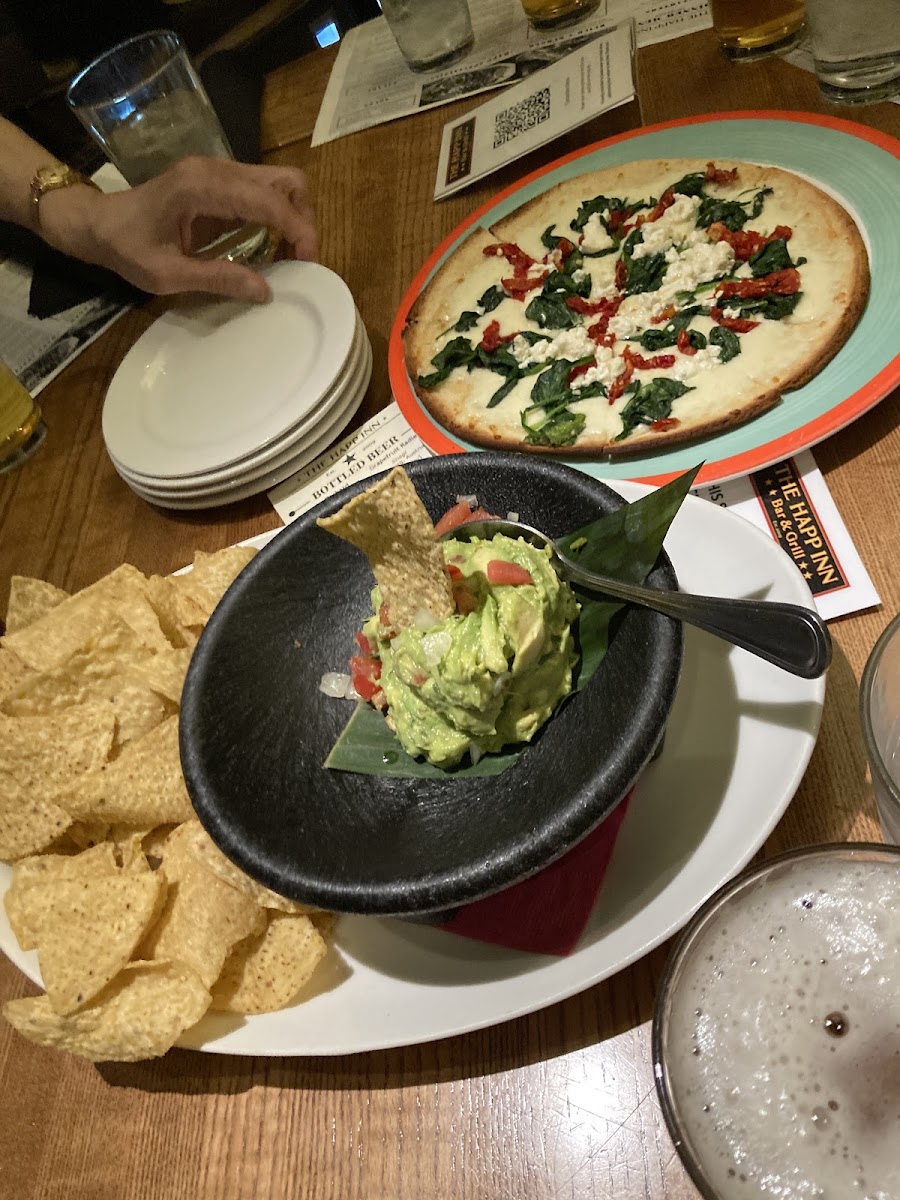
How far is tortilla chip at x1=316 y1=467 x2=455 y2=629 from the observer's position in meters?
0.92

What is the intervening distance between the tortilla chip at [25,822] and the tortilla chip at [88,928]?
94mm

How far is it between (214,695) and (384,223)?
145 centimetres

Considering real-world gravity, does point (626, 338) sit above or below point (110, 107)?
below

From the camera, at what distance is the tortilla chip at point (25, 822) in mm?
1140

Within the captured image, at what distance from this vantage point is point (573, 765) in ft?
2.85

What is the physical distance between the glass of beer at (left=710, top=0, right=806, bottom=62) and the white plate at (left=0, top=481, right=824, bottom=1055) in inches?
55.8

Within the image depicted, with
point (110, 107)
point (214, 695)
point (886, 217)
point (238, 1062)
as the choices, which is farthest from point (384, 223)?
point (238, 1062)

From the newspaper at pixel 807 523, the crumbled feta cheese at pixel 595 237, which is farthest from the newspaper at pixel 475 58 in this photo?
the newspaper at pixel 807 523

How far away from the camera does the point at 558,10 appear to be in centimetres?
226

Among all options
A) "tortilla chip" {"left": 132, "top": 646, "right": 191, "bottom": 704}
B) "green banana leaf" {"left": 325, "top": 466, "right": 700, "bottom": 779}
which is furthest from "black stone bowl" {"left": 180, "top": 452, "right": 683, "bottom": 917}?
"tortilla chip" {"left": 132, "top": 646, "right": 191, "bottom": 704}

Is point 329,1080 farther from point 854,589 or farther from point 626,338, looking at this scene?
point 626,338

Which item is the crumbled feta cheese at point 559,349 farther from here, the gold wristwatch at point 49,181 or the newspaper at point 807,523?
the gold wristwatch at point 49,181

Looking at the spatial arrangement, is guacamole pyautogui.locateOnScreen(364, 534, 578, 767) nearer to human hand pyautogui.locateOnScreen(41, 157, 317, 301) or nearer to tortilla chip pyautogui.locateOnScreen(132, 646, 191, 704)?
tortilla chip pyautogui.locateOnScreen(132, 646, 191, 704)

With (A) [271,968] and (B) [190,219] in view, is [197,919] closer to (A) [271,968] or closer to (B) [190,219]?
(A) [271,968]
